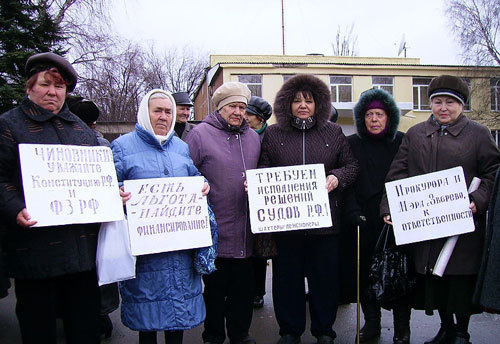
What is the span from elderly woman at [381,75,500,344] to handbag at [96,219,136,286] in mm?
2060

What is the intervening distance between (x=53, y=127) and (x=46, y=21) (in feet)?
26.3

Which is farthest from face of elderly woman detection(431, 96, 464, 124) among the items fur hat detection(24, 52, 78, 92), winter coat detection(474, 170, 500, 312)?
fur hat detection(24, 52, 78, 92)

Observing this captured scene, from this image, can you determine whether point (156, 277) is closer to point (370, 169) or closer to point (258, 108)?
point (370, 169)

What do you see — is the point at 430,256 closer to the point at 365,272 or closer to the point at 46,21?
the point at 365,272

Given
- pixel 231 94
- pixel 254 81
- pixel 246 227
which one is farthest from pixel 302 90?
pixel 254 81

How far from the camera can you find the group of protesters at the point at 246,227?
108 inches

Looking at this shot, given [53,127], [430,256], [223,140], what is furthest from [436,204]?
[53,127]

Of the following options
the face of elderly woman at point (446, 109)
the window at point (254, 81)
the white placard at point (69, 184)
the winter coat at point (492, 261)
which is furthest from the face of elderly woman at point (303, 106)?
the window at point (254, 81)

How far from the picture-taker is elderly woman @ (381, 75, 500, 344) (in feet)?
11.3

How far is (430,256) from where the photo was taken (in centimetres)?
354

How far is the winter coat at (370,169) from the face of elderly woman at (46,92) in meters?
2.45

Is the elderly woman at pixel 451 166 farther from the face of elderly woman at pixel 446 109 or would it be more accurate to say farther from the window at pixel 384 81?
the window at pixel 384 81

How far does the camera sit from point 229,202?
3672 mm

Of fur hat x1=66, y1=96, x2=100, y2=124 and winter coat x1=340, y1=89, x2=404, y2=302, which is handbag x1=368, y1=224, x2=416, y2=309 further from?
fur hat x1=66, y1=96, x2=100, y2=124
